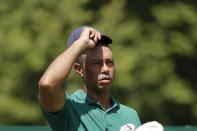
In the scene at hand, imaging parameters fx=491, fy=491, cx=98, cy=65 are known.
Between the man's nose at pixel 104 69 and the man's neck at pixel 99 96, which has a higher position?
the man's nose at pixel 104 69

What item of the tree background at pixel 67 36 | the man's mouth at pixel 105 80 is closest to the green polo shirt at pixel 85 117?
the man's mouth at pixel 105 80

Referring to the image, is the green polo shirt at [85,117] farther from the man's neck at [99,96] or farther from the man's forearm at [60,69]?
the man's forearm at [60,69]

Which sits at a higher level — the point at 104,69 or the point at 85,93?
the point at 104,69

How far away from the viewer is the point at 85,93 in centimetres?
220

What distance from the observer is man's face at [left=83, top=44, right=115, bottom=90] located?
211 cm

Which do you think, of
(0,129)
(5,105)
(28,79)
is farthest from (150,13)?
(0,129)

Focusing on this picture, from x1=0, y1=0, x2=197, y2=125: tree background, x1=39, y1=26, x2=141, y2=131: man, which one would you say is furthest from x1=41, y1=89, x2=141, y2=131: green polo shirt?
x1=0, y1=0, x2=197, y2=125: tree background

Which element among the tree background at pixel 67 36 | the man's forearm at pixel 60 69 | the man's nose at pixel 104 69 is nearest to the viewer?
the man's forearm at pixel 60 69

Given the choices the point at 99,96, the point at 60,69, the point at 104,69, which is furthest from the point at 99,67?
the point at 60,69

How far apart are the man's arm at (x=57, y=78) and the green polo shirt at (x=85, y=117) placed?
0.23ft

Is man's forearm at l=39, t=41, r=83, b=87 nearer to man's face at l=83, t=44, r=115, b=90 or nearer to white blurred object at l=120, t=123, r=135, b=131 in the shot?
man's face at l=83, t=44, r=115, b=90

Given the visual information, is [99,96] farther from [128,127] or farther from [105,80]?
[128,127]

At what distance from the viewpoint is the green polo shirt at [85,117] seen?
6.59 ft

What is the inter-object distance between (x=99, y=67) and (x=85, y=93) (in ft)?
0.52
